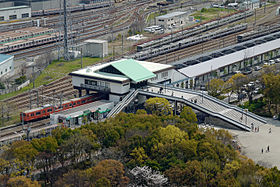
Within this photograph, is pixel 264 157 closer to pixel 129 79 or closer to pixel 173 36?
pixel 129 79

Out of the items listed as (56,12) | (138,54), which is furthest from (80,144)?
(56,12)

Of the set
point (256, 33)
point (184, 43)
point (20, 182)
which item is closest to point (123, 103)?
point (20, 182)

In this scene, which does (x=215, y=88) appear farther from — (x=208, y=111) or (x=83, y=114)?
(x=83, y=114)

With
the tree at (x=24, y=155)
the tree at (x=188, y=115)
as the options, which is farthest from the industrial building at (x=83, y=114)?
the tree at (x=24, y=155)

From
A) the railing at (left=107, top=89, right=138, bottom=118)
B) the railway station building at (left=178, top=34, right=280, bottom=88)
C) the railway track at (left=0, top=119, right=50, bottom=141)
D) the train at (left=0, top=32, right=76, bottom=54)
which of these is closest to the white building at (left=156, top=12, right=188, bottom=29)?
the train at (left=0, top=32, right=76, bottom=54)

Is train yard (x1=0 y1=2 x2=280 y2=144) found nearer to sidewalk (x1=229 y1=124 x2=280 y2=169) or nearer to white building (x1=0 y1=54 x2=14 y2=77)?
white building (x1=0 y1=54 x2=14 y2=77)

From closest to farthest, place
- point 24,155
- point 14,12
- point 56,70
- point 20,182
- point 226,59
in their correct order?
point 20,182 → point 24,155 → point 226,59 → point 56,70 → point 14,12

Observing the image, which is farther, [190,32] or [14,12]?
[14,12]
